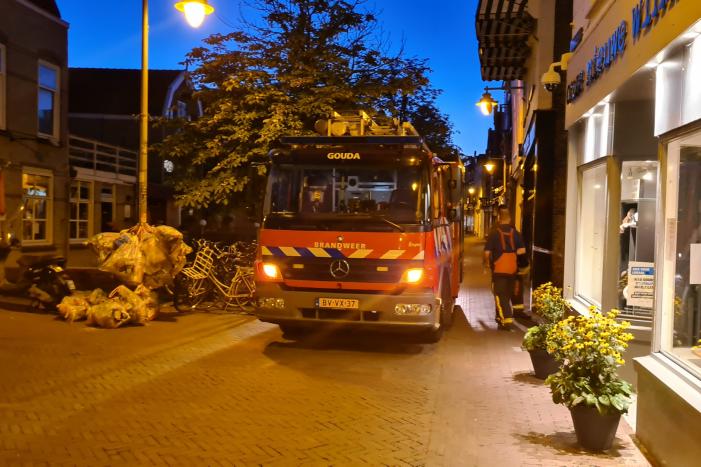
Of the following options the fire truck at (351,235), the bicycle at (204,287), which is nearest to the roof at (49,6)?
the bicycle at (204,287)

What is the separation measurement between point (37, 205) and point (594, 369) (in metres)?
15.3

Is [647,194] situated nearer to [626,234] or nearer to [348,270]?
[626,234]

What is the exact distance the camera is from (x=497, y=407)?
21.3ft

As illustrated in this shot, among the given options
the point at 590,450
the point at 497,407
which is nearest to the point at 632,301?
the point at 497,407

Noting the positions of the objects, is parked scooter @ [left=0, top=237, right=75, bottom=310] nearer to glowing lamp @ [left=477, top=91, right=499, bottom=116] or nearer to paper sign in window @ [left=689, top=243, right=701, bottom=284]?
paper sign in window @ [left=689, top=243, right=701, bottom=284]

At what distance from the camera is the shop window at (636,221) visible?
24.5ft

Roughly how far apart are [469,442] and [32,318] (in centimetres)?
873

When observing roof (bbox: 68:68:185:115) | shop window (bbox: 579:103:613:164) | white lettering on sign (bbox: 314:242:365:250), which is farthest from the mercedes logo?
roof (bbox: 68:68:185:115)

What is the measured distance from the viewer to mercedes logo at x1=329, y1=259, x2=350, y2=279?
8.56 metres

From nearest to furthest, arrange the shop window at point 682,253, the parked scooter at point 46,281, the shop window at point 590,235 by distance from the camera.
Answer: the shop window at point 682,253, the shop window at point 590,235, the parked scooter at point 46,281

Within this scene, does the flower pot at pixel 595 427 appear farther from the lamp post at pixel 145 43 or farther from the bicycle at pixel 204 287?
the bicycle at pixel 204 287

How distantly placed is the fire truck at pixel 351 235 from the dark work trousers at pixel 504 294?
208cm

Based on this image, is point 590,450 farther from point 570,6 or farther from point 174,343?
point 570,6

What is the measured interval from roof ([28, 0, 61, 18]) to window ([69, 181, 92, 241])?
208 inches
